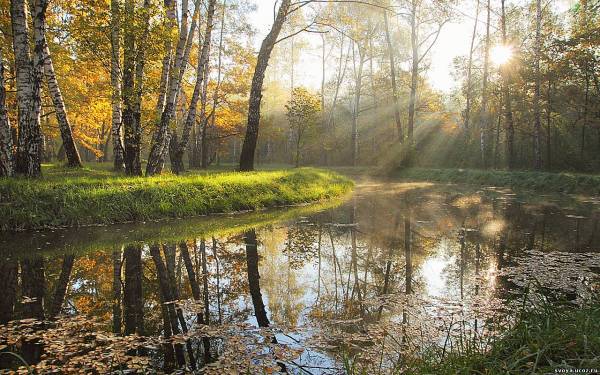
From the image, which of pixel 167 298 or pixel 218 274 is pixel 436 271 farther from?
pixel 167 298

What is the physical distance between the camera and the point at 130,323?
3.24 meters

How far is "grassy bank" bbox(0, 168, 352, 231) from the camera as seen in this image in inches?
269

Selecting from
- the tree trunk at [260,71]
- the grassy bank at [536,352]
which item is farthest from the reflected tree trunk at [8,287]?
the tree trunk at [260,71]

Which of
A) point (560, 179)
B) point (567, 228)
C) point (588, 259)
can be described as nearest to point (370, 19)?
point (560, 179)

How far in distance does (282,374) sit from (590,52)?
23.8 metres

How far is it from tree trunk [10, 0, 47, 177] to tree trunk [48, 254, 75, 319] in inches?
158

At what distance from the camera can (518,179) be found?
1742 cm

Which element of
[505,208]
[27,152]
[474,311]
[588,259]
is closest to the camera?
[474,311]

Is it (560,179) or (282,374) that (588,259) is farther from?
(560,179)

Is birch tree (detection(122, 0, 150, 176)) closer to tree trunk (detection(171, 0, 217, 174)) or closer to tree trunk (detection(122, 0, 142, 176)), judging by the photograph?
tree trunk (detection(122, 0, 142, 176))

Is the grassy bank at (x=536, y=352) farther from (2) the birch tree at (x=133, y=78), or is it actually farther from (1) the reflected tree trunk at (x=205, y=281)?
(2) the birch tree at (x=133, y=78)

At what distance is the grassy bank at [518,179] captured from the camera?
1427 centimetres

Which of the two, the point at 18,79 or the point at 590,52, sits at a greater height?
the point at 590,52

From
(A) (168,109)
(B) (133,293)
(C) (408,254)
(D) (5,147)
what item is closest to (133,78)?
(A) (168,109)
